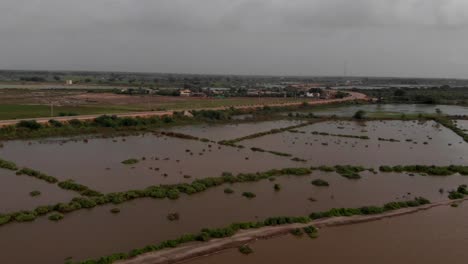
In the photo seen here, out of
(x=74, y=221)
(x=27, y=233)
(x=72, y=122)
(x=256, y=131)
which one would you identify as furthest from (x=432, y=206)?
(x=72, y=122)

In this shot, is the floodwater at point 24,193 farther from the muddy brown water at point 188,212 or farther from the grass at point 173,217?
the grass at point 173,217

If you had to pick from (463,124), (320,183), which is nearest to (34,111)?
(320,183)

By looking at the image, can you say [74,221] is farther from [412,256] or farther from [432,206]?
[432,206]

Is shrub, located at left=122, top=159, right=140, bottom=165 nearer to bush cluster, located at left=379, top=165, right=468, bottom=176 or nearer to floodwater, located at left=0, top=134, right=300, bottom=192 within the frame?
floodwater, located at left=0, top=134, right=300, bottom=192

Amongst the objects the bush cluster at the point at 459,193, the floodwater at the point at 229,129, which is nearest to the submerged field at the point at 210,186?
the bush cluster at the point at 459,193

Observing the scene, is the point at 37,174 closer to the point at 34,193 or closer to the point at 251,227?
the point at 34,193

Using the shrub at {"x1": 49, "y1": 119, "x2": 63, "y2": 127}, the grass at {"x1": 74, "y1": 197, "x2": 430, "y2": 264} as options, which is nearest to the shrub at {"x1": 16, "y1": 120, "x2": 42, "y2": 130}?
the shrub at {"x1": 49, "y1": 119, "x2": 63, "y2": 127}
